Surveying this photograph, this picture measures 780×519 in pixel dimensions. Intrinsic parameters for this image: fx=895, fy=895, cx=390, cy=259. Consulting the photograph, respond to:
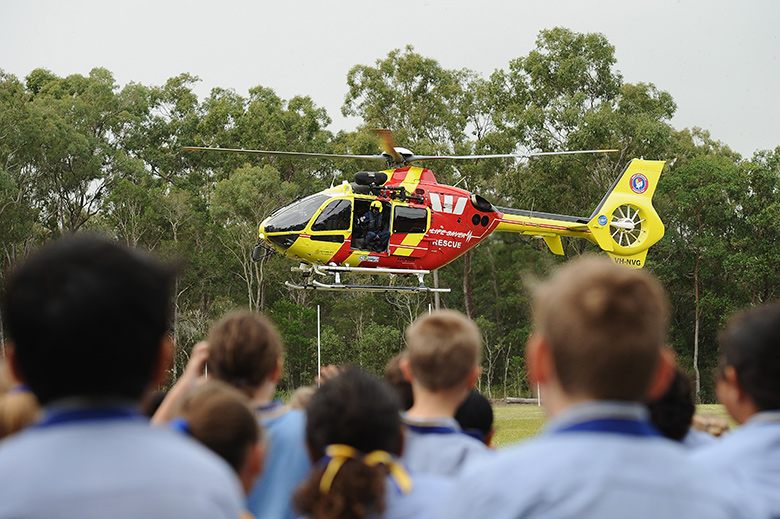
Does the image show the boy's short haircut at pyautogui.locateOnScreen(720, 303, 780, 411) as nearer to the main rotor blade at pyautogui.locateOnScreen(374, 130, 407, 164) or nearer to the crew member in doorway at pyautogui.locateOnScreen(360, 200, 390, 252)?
the main rotor blade at pyautogui.locateOnScreen(374, 130, 407, 164)

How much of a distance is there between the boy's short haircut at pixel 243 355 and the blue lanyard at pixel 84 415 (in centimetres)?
155

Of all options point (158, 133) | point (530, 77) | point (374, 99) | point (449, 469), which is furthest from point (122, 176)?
point (449, 469)

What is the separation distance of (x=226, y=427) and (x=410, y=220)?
1666 cm

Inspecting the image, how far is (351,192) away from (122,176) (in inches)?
1207

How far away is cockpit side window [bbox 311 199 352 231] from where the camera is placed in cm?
1823

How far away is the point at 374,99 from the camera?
145ft

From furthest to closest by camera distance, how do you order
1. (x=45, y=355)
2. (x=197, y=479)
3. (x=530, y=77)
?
(x=530, y=77), (x=45, y=355), (x=197, y=479)

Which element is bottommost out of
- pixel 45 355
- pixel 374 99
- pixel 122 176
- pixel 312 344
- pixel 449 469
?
pixel 312 344

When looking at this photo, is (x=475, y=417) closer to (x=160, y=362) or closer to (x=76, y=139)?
(x=160, y=362)

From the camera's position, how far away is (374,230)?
18812mm

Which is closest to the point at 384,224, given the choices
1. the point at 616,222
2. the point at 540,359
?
the point at 616,222

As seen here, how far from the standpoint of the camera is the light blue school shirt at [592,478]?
1.65 m

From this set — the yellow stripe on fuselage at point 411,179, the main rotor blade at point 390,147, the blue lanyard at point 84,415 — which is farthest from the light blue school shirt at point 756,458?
the yellow stripe on fuselage at point 411,179

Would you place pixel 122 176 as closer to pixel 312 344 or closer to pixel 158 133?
pixel 158 133
